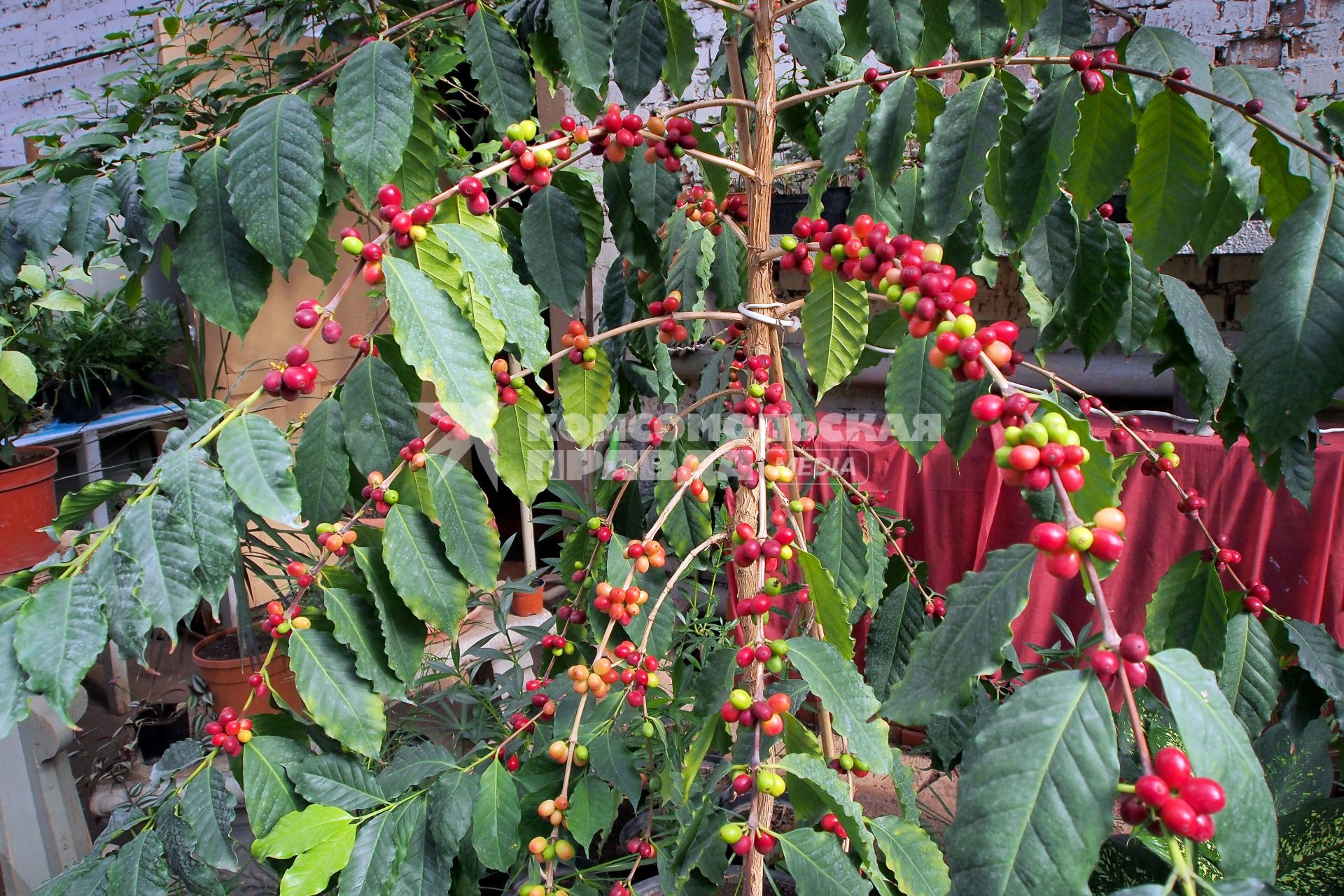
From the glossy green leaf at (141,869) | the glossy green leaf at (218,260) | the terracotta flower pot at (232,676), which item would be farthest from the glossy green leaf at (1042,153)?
the terracotta flower pot at (232,676)

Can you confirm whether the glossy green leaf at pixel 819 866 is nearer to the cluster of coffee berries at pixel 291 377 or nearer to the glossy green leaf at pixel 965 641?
the glossy green leaf at pixel 965 641

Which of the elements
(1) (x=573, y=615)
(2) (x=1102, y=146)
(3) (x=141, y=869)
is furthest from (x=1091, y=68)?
(3) (x=141, y=869)

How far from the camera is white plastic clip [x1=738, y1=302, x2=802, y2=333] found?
2.32ft

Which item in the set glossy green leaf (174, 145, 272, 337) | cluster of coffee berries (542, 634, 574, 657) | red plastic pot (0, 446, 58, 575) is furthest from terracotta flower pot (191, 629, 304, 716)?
glossy green leaf (174, 145, 272, 337)

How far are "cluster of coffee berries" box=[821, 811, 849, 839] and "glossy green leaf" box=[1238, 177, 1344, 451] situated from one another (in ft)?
1.23

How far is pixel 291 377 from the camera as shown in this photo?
53cm

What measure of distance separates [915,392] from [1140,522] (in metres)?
1.28

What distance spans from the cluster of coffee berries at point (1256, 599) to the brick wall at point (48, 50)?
135 inches

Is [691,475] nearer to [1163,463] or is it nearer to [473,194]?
[473,194]

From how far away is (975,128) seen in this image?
57 centimetres

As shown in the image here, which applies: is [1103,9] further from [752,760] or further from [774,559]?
[752,760]

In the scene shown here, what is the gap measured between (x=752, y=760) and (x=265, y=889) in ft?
3.55

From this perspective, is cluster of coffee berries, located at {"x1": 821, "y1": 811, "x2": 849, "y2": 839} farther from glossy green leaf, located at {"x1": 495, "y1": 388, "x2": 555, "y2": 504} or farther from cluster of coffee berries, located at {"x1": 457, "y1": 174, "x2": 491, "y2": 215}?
cluster of coffee berries, located at {"x1": 457, "y1": 174, "x2": 491, "y2": 215}

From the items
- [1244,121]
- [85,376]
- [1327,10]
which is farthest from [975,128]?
[85,376]
